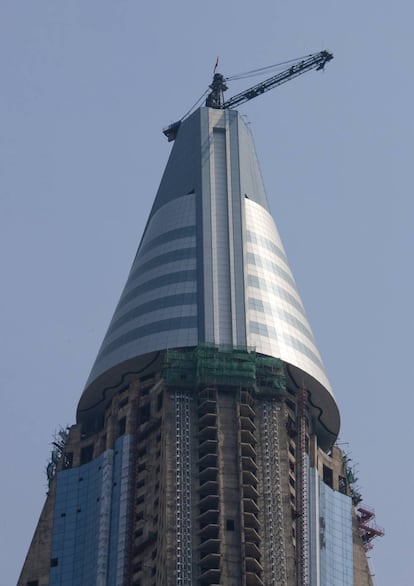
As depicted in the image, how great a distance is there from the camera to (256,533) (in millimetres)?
147625

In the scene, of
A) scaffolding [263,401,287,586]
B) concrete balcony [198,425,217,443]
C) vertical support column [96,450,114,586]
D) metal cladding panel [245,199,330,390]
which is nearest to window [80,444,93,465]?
vertical support column [96,450,114,586]

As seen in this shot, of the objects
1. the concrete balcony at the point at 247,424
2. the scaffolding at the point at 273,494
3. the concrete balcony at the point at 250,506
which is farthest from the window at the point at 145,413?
the concrete balcony at the point at 250,506

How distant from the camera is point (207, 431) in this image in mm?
153375

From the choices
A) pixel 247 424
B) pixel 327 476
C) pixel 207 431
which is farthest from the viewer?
pixel 327 476

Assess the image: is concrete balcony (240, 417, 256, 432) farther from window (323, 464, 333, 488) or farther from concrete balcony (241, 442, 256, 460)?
window (323, 464, 333, 488)

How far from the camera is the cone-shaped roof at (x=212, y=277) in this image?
165m

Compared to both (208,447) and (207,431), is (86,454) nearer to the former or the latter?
(207,431)

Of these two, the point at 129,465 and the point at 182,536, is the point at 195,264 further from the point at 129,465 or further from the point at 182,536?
the point at 182,536

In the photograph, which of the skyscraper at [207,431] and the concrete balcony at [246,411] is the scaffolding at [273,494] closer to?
the skyscraper at [207,431]

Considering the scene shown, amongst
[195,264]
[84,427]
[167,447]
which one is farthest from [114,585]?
[195,264]

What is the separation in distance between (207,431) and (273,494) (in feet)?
29.6

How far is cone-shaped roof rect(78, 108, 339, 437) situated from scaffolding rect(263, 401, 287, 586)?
8.52 metres

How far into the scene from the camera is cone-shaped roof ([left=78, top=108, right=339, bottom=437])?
164750mm

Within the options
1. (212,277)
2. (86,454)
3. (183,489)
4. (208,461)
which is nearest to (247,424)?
(208,461)
